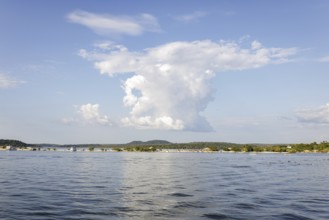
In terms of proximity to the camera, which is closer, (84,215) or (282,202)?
(84,215)

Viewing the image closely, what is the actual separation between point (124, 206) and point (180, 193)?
42.1 feet

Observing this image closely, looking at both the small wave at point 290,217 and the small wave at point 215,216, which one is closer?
the small wave at point 215,216

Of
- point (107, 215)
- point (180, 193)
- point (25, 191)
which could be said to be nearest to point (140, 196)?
point (180, 193)

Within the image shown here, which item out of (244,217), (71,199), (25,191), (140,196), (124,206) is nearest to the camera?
(244,217)

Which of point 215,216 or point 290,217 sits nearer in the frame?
point 215,216

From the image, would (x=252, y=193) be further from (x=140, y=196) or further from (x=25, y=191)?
(x=25, y=191)

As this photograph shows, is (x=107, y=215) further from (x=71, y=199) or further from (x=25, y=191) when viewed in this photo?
(x=25, y=191)

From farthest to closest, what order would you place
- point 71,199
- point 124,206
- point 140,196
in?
point 140,196
point 71,199
point 124,206

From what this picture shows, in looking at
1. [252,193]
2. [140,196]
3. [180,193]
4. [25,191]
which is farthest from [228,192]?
[25,191]

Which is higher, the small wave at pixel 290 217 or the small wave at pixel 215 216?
the small wave at pixel 215 216

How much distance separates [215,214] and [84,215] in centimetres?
1187

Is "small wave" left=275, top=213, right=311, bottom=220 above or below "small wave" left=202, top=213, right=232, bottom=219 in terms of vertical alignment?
below

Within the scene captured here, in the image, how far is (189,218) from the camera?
1283 inches

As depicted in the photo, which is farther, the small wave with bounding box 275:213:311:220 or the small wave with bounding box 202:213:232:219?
the small wave with bounding box 275:213:311:220
